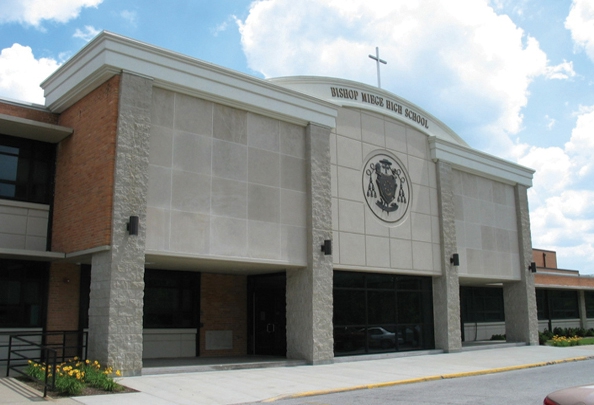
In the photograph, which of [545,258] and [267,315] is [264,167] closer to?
[267,315]

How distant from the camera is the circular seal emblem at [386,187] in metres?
21.7

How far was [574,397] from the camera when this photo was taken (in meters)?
6.22

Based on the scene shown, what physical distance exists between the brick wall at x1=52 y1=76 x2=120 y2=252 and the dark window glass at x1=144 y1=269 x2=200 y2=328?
3628mm

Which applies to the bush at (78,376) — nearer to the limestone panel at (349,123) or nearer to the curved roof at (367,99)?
the curved roof at (367,99)

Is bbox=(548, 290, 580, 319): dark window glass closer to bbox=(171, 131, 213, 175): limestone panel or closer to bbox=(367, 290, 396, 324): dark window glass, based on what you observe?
bbox=(367, 290, 396, 324): dark window glass

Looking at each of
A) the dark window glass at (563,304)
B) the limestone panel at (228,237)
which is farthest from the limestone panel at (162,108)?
the dark window glass at (563,304)

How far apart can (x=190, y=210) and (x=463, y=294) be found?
19.3 metres

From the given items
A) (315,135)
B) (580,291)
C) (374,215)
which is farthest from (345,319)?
(580,291)

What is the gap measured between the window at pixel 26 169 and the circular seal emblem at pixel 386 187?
1047 cm

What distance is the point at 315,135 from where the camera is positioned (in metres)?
19.8

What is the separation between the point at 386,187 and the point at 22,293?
41.4 feet

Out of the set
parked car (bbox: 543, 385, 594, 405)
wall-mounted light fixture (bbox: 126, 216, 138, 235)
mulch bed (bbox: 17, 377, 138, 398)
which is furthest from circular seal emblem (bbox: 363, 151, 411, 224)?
parked car (bbox: 543, 385, 594, 405)

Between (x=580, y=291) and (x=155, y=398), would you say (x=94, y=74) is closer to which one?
(x=155, y=398)

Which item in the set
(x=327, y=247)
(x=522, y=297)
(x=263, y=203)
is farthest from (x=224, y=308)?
(x=522, y=297)
